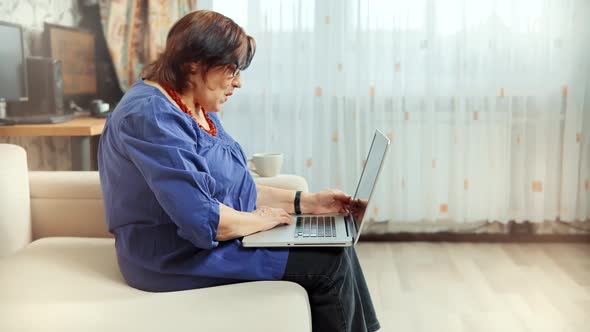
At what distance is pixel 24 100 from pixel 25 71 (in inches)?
4.5

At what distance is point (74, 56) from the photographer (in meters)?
3.02

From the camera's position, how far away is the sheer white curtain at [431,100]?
3.24 m

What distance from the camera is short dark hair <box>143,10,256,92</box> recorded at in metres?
1.62

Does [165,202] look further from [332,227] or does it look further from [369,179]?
[369,179]

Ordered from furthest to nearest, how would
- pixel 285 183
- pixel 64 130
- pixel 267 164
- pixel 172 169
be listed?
pixel 64 130 → pixel 267 164 → pixel 285 183 → pixel 172 169

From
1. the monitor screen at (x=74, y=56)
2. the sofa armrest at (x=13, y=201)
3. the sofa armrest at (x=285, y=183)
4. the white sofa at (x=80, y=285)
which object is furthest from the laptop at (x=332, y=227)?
the monitor screen at (x=74, y=56)

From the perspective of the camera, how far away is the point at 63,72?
296cm

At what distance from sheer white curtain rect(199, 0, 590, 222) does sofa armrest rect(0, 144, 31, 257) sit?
4.94 ft

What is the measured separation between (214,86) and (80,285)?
0.60m

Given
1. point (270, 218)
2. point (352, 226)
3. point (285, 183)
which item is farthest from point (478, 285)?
point (270, 218)

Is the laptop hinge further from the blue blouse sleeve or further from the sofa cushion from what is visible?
the blue blouse sleeve

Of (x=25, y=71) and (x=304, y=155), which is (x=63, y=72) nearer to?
(x=25, y=71)

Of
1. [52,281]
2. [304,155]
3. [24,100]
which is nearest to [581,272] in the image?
[304,155]

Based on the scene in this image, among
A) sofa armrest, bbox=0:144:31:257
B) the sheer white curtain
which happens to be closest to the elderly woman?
sofa armrest, bbox=0:144:31:257
